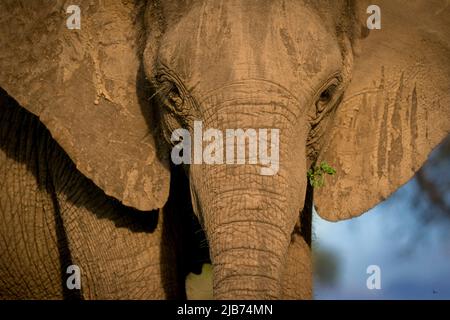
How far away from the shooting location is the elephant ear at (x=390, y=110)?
6.88 metres

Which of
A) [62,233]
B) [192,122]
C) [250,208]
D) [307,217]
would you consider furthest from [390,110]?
[62,233]

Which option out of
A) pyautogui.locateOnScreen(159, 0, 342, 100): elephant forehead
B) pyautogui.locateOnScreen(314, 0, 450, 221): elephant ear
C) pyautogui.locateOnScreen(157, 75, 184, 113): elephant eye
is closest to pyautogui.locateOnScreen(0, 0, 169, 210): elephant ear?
pyautogui.locateOnScreen(157, 75, 184, 113): elephant eye

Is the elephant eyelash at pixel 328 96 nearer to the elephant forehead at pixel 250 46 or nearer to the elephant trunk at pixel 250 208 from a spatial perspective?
the elephant forehead at pixel 250 46

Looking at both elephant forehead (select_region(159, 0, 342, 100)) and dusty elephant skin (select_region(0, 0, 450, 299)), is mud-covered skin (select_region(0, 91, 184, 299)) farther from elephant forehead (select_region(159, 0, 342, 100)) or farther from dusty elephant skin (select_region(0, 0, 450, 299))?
elephant forehead (select_region(159, 0, 342, 100))

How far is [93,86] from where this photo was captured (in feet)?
22.0

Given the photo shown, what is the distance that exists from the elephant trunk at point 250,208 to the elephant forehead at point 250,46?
0.13m

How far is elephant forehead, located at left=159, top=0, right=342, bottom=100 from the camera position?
238 inches

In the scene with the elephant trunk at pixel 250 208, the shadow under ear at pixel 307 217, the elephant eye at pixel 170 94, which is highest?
the elephant eye at pixel 170 94

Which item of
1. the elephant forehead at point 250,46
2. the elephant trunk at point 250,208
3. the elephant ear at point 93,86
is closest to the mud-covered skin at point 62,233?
the elephant ear at point 93,86

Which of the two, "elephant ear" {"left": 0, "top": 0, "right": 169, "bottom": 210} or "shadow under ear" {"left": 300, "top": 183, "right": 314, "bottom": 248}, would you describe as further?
"shadow under ear" {"left": 300, "top": 183, "right": 314, "bottom": 248}

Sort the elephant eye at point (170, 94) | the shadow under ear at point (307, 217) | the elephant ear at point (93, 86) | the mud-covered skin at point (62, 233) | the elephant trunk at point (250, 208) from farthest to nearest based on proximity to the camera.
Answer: the shadow under ear at point (307, 217) → the mud-covered skin at point (62, 233) → the elephant ear at point (93, 86) → the elephant eye at point (170, 94) → the elephant trunk at point (250, 208)

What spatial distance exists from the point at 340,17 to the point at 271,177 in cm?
93

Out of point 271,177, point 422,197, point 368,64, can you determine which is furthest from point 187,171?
point 422,197

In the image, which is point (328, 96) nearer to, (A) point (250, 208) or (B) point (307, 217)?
(A) point (250, 208)
